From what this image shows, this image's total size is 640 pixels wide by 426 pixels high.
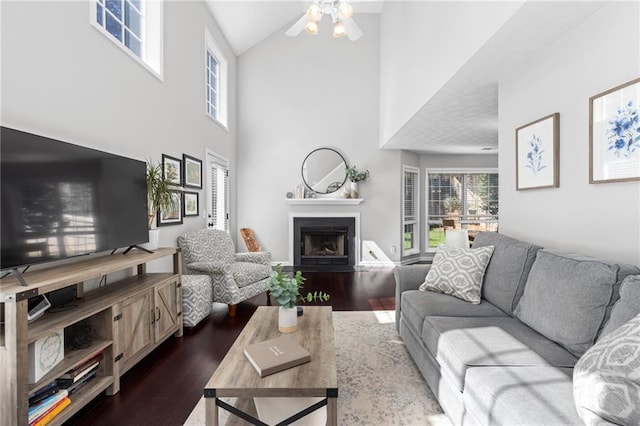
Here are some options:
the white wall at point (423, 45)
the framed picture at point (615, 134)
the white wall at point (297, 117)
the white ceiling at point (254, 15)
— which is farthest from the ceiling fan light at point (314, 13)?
the white wall at point (297, 117)

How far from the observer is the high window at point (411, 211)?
257 inches

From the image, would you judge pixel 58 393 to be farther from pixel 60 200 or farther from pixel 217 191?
pixel 217 191

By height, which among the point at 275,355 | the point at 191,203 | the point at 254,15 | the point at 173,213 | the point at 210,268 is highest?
the point at 254,15

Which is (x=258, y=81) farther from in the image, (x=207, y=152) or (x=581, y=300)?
(x=581, y=300)

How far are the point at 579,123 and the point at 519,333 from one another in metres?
1.42

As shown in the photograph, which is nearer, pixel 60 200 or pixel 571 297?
pixel 571 297

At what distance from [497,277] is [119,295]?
2.64 m

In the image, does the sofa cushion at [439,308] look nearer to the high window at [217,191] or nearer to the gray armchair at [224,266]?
the gray armchair at [224,266]

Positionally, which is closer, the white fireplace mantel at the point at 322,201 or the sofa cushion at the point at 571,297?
the sofa cushion at the point at 571,297

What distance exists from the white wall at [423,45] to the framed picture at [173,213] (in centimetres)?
301

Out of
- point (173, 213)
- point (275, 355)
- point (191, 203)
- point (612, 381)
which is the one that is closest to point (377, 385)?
point (275, 355)

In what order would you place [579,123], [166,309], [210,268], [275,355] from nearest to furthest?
1. [275,355]
2. [579,123]
3. [166,309]
4. [210,268]

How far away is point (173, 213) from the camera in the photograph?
12.2ft

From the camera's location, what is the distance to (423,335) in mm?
2082
